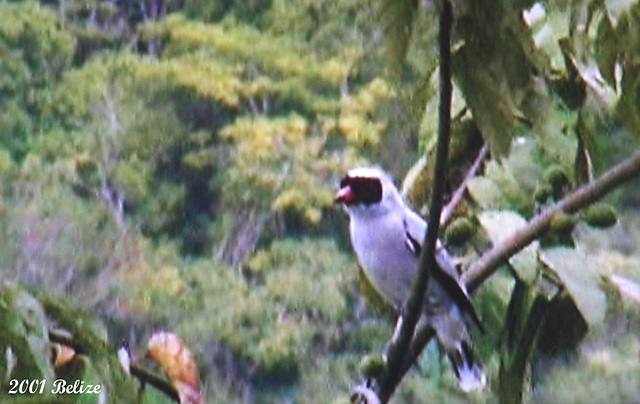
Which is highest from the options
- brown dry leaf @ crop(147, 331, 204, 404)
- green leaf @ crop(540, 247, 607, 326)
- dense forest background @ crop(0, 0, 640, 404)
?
green leaf @ crop(540, 247, 607, 326)

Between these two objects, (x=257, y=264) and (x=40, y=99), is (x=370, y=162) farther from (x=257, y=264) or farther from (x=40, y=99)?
(x=40, y=99)

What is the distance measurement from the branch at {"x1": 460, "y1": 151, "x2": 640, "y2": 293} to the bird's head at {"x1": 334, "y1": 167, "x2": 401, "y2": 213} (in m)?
0.32

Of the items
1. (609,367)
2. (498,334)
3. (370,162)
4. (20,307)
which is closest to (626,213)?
(609,367)

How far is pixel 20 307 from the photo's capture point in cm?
30

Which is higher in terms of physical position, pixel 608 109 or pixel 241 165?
pixel 608 109

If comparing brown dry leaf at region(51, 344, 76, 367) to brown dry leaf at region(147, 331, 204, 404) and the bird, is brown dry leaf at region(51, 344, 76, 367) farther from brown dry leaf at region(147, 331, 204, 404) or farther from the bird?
the bird

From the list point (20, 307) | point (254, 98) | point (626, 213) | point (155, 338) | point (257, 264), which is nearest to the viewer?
point (20, 307)

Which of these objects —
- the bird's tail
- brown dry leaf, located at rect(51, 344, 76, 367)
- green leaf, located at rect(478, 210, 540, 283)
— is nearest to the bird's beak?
the bird's tail

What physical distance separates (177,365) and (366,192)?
14.6 inches

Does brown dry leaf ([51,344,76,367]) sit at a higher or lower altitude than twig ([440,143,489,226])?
higher

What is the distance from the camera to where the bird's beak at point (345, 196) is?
2.48 ft

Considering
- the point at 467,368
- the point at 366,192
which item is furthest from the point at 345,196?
the point at 467,368

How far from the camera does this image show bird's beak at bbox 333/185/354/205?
0.76 meters

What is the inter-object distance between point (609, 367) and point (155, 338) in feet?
3.99
